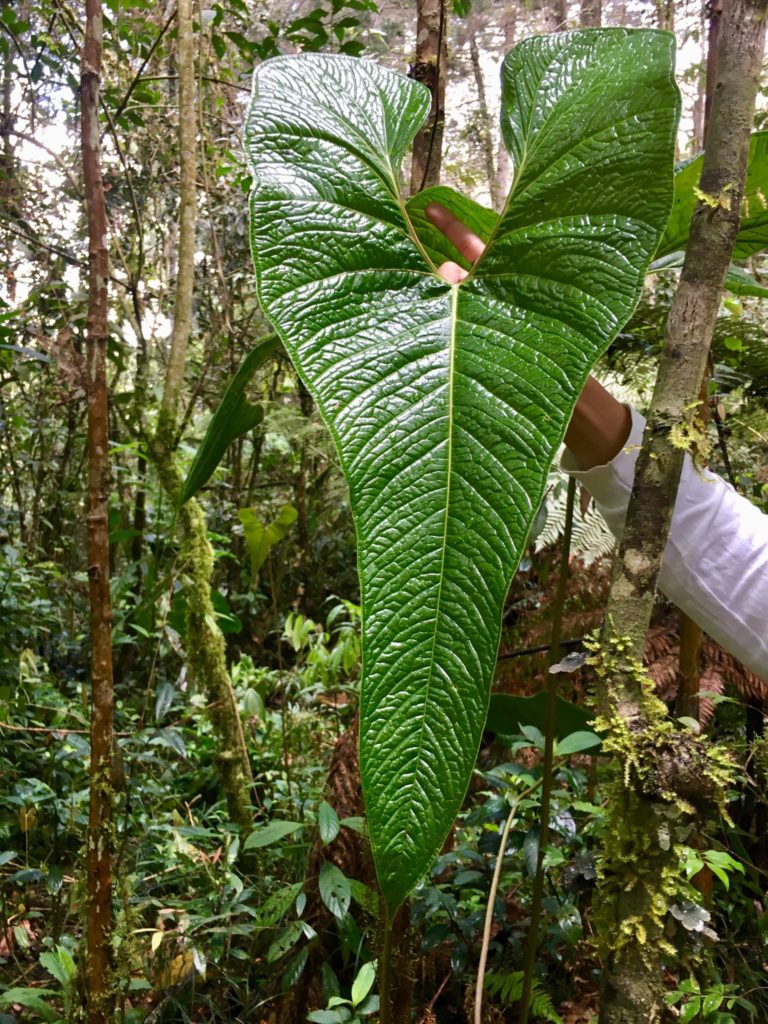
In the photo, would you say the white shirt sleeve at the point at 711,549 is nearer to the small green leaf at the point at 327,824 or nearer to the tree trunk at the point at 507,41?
the small green leaf at the point at 327,824

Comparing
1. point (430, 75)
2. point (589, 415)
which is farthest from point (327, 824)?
point (430, 75)

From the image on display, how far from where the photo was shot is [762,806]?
161cm

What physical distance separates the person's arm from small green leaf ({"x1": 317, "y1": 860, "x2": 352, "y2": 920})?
806mm

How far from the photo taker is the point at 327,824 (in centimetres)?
132

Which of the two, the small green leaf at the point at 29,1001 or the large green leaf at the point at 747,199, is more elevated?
the large green leaf at the point at 747,199

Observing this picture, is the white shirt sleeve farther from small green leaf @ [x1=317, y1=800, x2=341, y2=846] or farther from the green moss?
small green leaf @ [x1=317, y1=800, x2=341, y2=846]

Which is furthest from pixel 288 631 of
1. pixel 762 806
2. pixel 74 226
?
pixel 74 226

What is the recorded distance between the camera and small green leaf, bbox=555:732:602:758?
3.63 feet

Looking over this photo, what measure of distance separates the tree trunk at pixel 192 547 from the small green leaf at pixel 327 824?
0.53m

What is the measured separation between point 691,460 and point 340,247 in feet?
1.25

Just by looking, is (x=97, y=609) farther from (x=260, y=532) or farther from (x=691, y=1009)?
(x=260, y=532)

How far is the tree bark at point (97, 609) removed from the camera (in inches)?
40.6

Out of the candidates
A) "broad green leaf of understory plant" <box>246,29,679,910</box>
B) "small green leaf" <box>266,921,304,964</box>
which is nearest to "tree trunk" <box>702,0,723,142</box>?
"broad green leaf of understory plant" <box>246,29,679,910</box>

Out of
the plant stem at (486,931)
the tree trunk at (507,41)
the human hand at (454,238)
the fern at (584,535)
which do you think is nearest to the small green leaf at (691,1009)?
the plant stem at (486,931)
